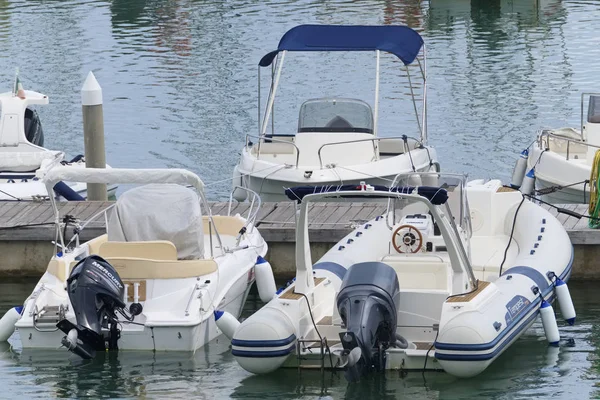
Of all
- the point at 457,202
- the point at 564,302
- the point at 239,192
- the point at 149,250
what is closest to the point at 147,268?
the point at 149,250

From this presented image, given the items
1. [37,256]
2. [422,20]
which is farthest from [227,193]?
[422,20]

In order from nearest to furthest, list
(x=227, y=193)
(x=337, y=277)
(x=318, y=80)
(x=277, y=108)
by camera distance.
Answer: (x=337, y=277), (x=227, y=193), (x=277, y=108), (x=318, y=80)

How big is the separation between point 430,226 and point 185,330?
2393 millimetres

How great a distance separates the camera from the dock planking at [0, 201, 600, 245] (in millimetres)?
13781

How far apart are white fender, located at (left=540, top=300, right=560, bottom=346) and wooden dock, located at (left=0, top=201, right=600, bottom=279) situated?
2141 millimetres

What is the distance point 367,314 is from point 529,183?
8.31 meters

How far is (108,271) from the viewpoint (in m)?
10.9

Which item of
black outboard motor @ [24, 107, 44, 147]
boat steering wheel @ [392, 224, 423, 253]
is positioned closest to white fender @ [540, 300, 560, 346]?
boat steering wheel @ [392, 224, 423, 253]

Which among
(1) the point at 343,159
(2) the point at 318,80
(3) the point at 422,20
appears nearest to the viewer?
(1) the point at 343,159

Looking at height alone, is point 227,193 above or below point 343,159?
below

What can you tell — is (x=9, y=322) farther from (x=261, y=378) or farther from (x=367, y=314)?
(x=367, y=314)

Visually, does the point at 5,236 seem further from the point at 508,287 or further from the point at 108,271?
the point at 508,287

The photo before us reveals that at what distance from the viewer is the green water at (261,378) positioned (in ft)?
34.2

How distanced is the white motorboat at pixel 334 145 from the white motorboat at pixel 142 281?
373cm
